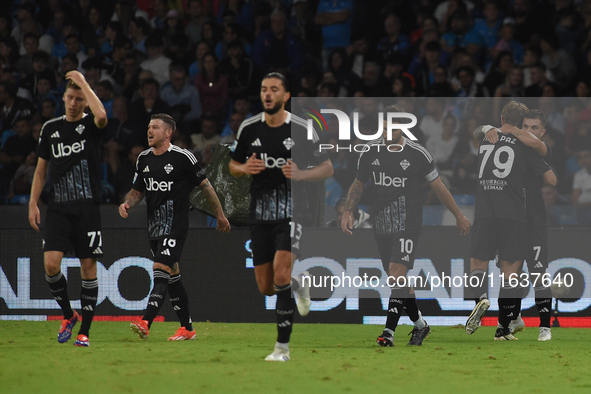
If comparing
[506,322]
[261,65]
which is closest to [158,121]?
[506,322]

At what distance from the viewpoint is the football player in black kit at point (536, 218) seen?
933cm

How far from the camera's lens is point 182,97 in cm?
1412

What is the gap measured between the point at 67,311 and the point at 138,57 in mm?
7855

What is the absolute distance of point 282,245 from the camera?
6871 millimetres

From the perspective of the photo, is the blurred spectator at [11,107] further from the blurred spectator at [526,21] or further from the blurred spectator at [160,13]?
the blurred spectator at [526,21]

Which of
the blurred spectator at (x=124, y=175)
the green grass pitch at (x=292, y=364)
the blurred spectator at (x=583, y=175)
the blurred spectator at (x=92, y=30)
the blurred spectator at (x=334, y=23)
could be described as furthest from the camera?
the blurred spectator at (x=92, y=30)

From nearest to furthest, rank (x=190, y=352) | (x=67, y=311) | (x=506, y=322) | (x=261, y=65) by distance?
(x=190, y=352) < (x=67, y=311) < (x=506, y=322) < (x=261, y=65)

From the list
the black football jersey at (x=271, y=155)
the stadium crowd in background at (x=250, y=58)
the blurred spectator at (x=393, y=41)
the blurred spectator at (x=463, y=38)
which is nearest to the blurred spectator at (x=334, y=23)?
the stadium crowd in background at (x=250, y=58)

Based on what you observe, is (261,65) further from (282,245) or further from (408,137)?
(282,245)

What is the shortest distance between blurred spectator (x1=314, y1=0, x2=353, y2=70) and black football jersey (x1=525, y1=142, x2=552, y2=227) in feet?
19.0

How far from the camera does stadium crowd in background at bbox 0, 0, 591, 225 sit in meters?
13.0

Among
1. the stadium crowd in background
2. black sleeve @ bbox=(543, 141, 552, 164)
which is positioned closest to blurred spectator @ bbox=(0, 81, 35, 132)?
the stadium crowd in background

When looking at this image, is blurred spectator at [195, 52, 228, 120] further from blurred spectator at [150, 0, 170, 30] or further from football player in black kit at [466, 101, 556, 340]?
football player in black kit at [466, 101, 556, 340]

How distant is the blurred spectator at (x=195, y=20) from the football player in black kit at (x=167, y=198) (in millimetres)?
6717
